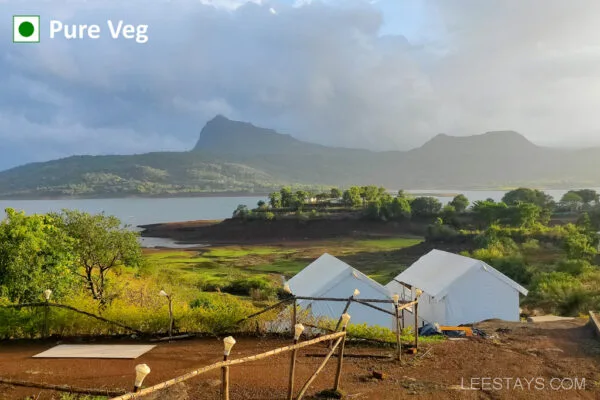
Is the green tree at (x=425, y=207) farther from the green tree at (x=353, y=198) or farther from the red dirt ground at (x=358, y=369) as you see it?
the red dirt ground at (x=358, y=369)

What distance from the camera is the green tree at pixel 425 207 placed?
2830 inches

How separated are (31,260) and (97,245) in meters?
2.12

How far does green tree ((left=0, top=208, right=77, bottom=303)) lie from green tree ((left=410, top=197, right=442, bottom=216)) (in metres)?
64.1

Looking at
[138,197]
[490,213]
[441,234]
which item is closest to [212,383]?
[441,234]

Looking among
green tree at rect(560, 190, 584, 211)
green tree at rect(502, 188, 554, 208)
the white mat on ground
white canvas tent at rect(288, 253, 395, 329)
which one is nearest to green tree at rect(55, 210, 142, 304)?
the white mat on ground

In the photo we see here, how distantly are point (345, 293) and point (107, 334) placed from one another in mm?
7364

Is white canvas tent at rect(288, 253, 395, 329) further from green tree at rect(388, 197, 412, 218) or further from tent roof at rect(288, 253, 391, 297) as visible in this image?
green tree at rect(388, 197, 412, 218)

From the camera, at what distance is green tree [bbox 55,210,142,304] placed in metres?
13.5

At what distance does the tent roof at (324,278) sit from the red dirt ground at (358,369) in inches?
193

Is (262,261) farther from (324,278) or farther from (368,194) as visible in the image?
(368,194)

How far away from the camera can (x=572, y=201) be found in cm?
7688

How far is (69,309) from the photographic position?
1004 cm

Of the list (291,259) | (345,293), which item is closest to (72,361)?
(345,293)

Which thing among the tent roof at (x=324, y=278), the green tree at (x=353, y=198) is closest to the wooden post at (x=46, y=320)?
the tent roof at (x=324, y=278)
